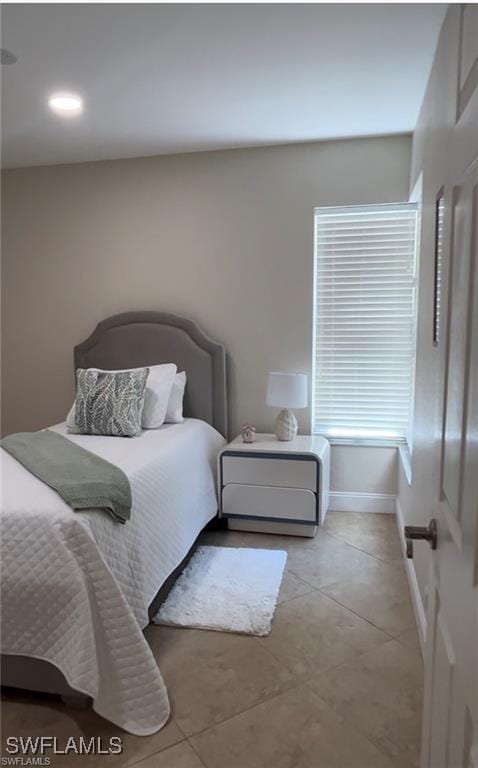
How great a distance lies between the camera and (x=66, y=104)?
269 cm

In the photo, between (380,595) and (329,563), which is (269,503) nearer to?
(329,563)

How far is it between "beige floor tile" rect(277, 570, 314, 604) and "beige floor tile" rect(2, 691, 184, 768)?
903 mm

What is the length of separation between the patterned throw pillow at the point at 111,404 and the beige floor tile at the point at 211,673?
119 cm

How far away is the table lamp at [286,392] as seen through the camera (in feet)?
10.6

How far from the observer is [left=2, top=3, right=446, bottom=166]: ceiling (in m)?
1.90

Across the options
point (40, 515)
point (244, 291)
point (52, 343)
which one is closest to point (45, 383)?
point (52, 343)

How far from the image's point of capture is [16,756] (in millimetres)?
1637

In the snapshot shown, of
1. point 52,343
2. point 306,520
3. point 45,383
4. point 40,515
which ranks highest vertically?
point 52,343

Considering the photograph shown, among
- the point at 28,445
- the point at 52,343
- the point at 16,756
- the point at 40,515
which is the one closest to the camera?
the point at 16,756

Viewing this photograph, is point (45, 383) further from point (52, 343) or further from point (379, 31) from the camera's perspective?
point (379, 31)

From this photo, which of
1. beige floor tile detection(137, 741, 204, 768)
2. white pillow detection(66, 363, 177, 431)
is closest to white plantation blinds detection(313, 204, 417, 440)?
white pillow detection(66, 363, 177, 431)

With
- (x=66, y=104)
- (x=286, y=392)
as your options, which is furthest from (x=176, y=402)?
(x=66, y=104)

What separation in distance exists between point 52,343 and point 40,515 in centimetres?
246

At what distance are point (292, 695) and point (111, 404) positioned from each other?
186cm
